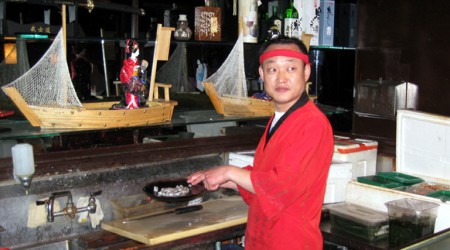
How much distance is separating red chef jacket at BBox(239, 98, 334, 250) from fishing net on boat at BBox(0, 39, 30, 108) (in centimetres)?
131

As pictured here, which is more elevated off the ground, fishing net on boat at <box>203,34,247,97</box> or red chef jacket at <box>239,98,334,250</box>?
fishing net on boat at <box>203,34,247,97</box>

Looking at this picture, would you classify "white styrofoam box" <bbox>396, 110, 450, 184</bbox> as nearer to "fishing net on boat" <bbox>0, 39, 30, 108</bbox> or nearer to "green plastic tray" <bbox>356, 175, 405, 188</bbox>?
"green plastic tray" <bbox>356, 175, 405, 188</bbox>

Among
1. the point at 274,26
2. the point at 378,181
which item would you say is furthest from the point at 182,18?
the point at 378,181

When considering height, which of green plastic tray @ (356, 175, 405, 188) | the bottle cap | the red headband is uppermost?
the bottle cap

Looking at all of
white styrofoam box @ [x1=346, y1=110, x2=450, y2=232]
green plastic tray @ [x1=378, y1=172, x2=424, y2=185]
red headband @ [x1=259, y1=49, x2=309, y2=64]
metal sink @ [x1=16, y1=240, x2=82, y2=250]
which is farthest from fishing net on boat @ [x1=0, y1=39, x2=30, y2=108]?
green plastic tray @ [x1=378, y1=172, x2=424, y2=185]

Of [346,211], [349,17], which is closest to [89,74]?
[346,211]

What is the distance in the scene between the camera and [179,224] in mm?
2738

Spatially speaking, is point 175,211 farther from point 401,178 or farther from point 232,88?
point 401,178

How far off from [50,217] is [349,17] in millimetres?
2621

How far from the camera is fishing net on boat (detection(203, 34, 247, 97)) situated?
331cm

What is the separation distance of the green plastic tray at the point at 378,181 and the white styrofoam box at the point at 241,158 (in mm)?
722

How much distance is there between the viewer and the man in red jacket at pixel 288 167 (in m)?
2.13

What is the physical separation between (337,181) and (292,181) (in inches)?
53.2

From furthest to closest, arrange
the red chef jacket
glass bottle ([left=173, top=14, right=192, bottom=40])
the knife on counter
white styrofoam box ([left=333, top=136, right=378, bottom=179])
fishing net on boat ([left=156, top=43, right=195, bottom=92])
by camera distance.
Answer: white styrofoam box ([left=333, top=136, right=378, bottom=179]) < fishing net on boat ([left=156, top=43, right=195, bottom=92]) < glass bottle ([left=173, top=14, right=192, bottom=40]) < the knife on counter < the red chef jacket
